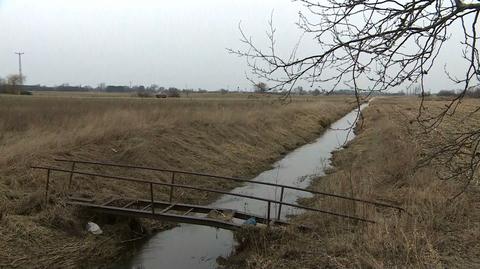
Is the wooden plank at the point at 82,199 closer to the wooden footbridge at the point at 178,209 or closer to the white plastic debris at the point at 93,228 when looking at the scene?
the wooden footbridge at the point at 178,209

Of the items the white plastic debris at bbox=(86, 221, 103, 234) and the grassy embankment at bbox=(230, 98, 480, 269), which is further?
the white plastic debris at bbox=(86, 221, 103, 234)

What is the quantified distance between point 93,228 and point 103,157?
6729 mm

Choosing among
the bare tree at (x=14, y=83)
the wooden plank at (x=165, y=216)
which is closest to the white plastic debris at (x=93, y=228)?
the wooden plank at (x=165, y=216)

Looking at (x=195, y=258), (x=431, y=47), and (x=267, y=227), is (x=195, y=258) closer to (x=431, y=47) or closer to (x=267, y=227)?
(x=267, y=227)

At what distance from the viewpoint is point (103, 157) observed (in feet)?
55.7

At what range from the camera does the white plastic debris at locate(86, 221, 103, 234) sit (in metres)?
10.5

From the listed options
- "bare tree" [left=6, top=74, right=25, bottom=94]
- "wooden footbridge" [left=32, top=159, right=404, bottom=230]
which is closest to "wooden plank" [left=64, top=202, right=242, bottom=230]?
"wooden footbridge" [left=32, top=159, right=404, bottom=230]

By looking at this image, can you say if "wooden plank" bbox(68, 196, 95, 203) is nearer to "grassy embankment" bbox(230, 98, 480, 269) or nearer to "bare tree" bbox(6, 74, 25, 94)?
"grassy embankment" bbox(230, 98, 480, 269)

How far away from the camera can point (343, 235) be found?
8.40 m

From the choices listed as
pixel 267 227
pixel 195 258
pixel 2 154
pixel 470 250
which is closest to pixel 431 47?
pixel 470 250

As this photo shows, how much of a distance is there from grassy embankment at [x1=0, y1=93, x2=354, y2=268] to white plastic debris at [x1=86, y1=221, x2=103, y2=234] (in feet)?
0.53

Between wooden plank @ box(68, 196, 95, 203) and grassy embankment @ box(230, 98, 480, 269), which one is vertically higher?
grassy embankment @ box(230, 98, 480, 269)

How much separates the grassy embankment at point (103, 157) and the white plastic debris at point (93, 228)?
163 millimetres

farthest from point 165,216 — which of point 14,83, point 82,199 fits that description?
point 14,83
